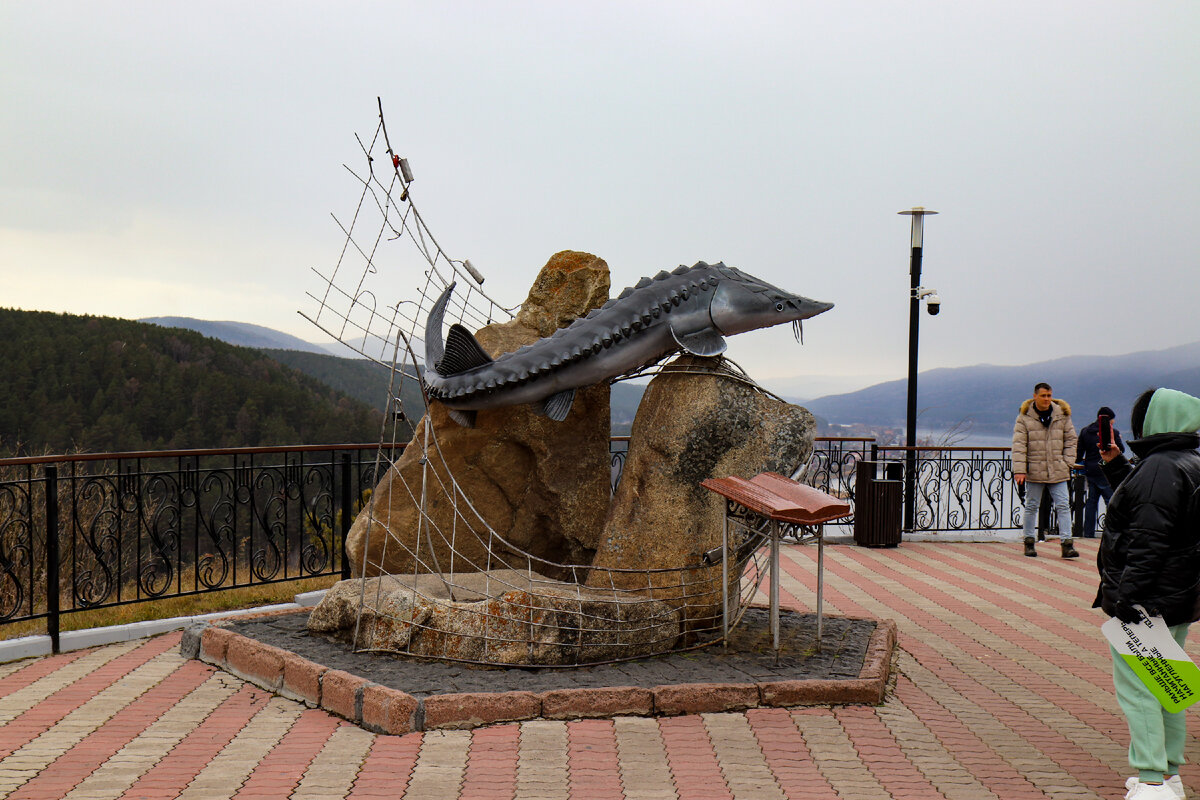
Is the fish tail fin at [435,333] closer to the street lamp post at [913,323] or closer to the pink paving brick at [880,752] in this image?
the pink paving brick at [880,752]

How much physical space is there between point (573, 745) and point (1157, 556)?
8.76 ft

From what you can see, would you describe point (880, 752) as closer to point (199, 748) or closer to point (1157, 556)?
point (1157, 556)

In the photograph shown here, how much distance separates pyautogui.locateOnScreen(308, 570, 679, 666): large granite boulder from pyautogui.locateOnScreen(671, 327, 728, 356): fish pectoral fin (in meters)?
1.65

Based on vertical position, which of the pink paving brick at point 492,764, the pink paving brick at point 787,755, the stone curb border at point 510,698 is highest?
the stone curb border at point 510,698

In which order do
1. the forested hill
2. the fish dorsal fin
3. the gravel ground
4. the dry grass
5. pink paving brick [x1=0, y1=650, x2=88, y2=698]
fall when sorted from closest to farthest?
the gravel ground < pink paving brick [x1=0, y1=650, x2=88, y2=698] < the fish dorsal fin < the dry grass < the forested hill

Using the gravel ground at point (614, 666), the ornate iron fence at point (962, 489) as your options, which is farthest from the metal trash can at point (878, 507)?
the gravel ground at point (614, 666)

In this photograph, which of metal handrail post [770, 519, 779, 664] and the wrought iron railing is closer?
metal handrail post [770, 519, 779, 664]

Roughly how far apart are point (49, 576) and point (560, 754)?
13.1 ft

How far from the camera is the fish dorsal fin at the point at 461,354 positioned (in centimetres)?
605

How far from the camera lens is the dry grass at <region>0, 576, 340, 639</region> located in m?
6.86

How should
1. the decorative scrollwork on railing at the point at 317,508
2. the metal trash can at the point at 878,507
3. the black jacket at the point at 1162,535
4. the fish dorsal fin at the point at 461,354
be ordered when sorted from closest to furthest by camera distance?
the black jacket at the point at 1162,535 → the fish dorsal fin at the point at 461,354 → the decorative scrollwork on railing at the point at 317,508 → the metal trash can at the point at 878,507

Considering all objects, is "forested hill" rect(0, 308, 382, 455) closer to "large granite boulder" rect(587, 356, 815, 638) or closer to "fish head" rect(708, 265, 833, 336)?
"large granite boulder" rect(587, 356, 815, 638)

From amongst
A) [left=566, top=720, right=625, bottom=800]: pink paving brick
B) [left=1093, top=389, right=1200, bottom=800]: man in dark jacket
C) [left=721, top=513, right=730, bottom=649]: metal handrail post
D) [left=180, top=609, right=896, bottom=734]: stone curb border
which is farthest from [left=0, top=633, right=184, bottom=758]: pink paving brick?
[left=1093, top=389, right=1200, bottom=800]: man in dark jacket

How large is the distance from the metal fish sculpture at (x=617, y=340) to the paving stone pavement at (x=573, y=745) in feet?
7.23
